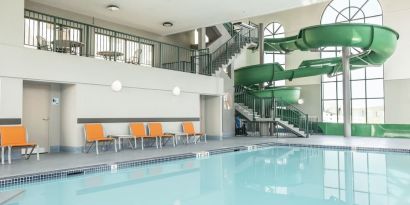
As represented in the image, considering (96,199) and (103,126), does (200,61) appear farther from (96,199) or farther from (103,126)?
(96,199)

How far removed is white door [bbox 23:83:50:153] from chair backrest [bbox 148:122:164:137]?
2.81 meters

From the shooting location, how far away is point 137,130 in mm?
9727

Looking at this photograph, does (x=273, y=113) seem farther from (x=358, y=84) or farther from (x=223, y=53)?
(x=358, y=84)

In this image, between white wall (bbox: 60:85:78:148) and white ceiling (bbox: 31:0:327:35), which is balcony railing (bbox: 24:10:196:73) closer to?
white ceiling (bbox: 31:0:327:35)

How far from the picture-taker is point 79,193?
4.99 meters

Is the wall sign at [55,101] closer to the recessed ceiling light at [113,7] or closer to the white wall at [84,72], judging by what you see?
the white wall at [84,72]

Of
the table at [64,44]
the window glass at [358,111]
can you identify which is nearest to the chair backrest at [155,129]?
the table at [64,44]

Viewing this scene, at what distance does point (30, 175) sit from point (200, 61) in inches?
345

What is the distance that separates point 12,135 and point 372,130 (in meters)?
14.4

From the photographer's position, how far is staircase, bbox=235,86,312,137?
1427 centimetres

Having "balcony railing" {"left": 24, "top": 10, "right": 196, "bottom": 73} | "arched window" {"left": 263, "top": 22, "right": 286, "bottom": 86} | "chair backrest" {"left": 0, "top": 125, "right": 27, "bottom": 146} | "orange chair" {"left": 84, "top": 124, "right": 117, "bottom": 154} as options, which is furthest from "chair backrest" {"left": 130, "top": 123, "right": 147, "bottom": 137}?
"arched window" {"left": 263, "top": 22, "right": 286, "bottom": 86}

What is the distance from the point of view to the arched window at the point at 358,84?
17000 mm

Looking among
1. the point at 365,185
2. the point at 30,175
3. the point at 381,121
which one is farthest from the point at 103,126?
the point at 381,121

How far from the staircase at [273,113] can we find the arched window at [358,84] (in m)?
2.95
